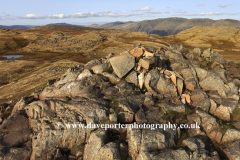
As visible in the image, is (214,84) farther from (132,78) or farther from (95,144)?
(95,144)

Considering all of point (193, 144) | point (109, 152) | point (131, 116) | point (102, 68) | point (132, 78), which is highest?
point (102, 68)

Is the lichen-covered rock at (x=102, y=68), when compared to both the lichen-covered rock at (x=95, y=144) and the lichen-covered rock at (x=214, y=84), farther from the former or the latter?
the lichen-covered rock at (x=214, y=84)

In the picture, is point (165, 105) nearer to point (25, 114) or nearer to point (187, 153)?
point (187, 153)

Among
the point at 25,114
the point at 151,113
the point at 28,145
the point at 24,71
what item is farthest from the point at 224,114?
the point at 24,71

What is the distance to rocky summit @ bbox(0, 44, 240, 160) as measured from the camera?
1544 cm

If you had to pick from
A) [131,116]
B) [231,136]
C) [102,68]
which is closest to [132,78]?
[102,68]

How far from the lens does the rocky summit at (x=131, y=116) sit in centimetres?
1544

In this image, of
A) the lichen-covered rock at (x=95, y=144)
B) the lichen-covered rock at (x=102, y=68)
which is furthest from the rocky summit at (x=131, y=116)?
the lichen-covered rock at (x=102, y=68)

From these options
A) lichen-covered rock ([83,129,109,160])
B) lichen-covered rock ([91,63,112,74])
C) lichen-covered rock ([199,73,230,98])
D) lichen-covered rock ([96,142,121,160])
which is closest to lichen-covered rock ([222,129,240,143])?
lichen-covered rock ([199,73,230,98])

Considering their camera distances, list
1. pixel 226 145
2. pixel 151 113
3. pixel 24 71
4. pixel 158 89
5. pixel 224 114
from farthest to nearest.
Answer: pixel 24 71
pixel 158 89
pixel 224 114
pixel 151 113
pixel 226 145

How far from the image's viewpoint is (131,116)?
19.1 metres

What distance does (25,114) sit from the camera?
69.9 feet

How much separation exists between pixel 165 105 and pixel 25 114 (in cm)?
2144

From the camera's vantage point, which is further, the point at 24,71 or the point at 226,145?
the point at 24,71
